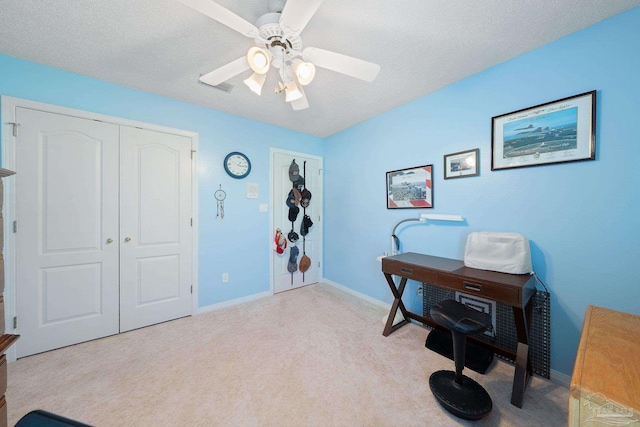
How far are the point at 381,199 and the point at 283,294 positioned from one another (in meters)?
1.93

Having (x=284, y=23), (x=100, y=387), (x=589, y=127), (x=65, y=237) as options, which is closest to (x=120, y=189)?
(x=65, y=237)

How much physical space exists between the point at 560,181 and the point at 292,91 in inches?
79.2

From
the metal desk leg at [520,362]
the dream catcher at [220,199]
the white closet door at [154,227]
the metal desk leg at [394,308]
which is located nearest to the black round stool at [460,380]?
the metal desk leg at [520,362]

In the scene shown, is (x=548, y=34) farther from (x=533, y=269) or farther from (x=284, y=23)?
(x=284, y=23)

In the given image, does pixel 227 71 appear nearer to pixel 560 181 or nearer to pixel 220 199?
pixel 220 199

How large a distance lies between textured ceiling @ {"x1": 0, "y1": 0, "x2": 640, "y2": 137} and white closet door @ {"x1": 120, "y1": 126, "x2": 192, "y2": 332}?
2.08 ft

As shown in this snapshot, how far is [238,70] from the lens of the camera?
1449 millimetres

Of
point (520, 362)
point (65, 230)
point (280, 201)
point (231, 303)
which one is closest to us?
point (520, 362)

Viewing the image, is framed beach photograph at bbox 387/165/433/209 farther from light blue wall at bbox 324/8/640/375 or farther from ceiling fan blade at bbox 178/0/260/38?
ceiling fan blade at bbox 178/0/260/38

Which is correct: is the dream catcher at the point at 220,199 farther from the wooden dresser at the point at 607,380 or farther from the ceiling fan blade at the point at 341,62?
the wooden dresser at the point at 607,380

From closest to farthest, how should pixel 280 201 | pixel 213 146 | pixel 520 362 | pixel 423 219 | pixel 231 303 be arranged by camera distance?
pixel 520 362 → pixel 423 219 → pixel 213 146 → pixel 231 303 → pixel 280 201

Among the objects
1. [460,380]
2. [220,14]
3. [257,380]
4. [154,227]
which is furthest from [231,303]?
[220,14]

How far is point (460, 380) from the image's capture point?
1.45 metres

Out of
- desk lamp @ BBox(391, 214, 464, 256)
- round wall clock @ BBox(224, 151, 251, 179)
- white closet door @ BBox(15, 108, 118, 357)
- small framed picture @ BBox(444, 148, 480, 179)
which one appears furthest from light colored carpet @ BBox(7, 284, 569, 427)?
round wall clock @ BBox(224, 151, 251, 179)
